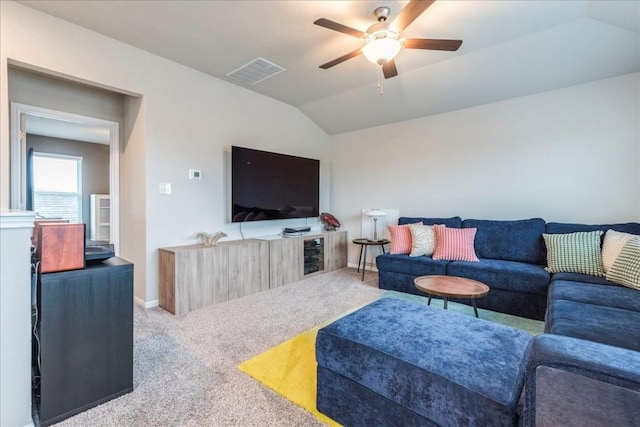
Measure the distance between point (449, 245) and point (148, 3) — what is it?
3717 mm

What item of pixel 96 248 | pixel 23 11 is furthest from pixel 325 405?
pixel 23 11

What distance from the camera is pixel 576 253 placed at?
9.29ft

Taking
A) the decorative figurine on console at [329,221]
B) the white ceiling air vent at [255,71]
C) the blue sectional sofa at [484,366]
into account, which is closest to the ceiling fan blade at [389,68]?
the white ceiling air vent at [255,71]

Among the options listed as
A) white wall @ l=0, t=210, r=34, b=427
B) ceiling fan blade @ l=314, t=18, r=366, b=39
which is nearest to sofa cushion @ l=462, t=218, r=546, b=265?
ceiling fan blade @ l=314, t=18, r=366, b=39

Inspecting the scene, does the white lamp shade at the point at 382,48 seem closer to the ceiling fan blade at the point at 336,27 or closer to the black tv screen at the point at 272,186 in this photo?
the ceiling fan blade at the point at 336,27

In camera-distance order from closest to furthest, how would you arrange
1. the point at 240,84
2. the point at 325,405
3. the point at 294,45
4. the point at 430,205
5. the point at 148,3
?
the point at 325,405 < the point at 148,3 < the point at 294,45 < the point at 240,84 < the point at 430,205

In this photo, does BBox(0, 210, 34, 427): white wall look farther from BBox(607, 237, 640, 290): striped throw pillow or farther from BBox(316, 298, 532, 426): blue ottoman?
BBox(607, 237, 640, 290): striped throw pillow

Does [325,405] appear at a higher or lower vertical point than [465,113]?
lower

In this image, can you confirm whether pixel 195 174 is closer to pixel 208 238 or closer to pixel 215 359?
pixel 208 238

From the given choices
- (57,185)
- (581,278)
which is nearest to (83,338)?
(581,278)

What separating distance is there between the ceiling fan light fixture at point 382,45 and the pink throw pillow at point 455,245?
223cm

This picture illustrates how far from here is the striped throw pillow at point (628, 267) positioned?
7.53 ft

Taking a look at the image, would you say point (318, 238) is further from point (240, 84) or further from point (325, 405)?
point (325, 405)

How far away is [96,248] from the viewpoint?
1816mm
